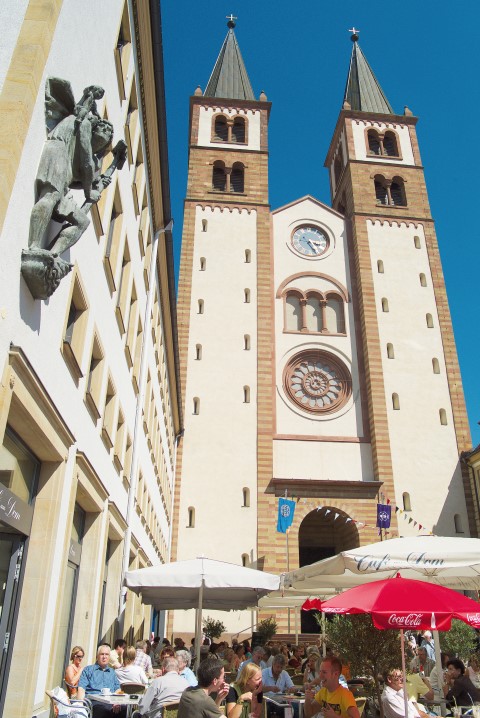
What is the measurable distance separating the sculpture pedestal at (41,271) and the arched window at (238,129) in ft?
120

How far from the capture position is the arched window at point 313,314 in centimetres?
3541

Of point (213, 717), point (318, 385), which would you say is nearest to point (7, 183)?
point (213, 717)

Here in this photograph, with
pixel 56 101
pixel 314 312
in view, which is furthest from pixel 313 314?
pixel 56 101

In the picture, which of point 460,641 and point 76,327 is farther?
point 460,641

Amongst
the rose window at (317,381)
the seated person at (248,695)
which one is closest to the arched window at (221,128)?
the rose window at (317,381)

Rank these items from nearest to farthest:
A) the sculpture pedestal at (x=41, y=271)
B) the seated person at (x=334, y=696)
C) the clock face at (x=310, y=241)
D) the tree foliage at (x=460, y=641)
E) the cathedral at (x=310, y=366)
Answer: the sculpture pedestal at (x=41, y=271), the seated person at (x=334, y=696), the tree foliage at (x=460, y=641), the cathedral at (x=310, y=366), the clock face at (x=310, y=241)

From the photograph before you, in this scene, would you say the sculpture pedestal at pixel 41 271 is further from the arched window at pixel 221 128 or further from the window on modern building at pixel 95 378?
the arched window at pixel 221 128

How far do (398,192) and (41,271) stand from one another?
37.0 metres

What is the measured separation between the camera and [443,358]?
3444 cm

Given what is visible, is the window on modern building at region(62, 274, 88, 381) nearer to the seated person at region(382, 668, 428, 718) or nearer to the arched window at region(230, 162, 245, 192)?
the seated person at region(382, 668, 428, 718)

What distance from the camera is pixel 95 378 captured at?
476 inches

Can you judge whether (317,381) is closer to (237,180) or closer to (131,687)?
(237,180)

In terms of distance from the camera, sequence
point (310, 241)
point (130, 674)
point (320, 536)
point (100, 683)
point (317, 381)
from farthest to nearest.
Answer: point (310, 241) → point (320, 536) → point (317, 381) → point (130, 674) → point (100, 683)

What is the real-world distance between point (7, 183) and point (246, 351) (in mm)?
27783
